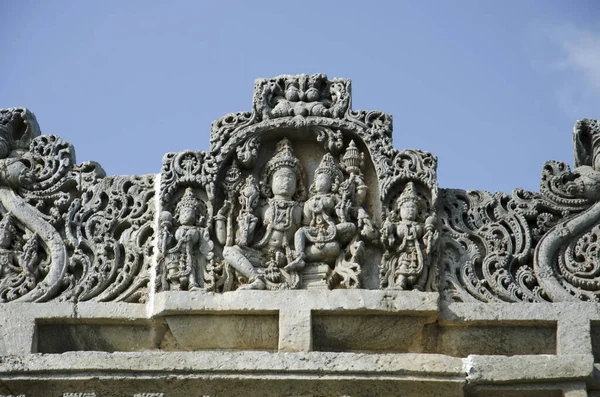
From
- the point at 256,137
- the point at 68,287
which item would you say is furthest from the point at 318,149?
the point at 68,287

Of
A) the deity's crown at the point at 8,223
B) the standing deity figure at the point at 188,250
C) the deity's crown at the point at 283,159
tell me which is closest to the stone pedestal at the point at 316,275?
the standing deity figure at the point at 188,250

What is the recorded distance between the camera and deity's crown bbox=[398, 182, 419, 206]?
12.1 m

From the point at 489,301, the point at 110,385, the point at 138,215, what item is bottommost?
the point at 110,385

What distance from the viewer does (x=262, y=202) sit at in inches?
486

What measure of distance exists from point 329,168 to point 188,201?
1.26 meters

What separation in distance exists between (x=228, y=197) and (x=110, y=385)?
201cm

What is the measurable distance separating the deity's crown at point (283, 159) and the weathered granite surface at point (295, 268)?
0.6 inches

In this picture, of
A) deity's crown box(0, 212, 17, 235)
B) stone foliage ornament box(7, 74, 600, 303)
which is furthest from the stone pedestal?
deity's crown box(0, 212, 17, 235)

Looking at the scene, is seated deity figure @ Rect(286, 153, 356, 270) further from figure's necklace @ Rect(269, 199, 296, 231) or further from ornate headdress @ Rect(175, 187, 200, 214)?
ornate headdress @ Rect(175, 187, 200, 214)

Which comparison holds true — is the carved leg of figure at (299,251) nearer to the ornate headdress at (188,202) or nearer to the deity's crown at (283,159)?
the deity's crown at (283,159)

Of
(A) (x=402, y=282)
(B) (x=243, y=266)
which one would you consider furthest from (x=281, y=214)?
(A) (x=402, y=282)

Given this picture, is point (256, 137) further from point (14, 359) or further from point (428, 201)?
point (14, 359)

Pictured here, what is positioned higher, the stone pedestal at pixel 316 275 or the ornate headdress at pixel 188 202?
the ornate headdress at pixel 188 202

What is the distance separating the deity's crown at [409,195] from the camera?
12.1 meters
